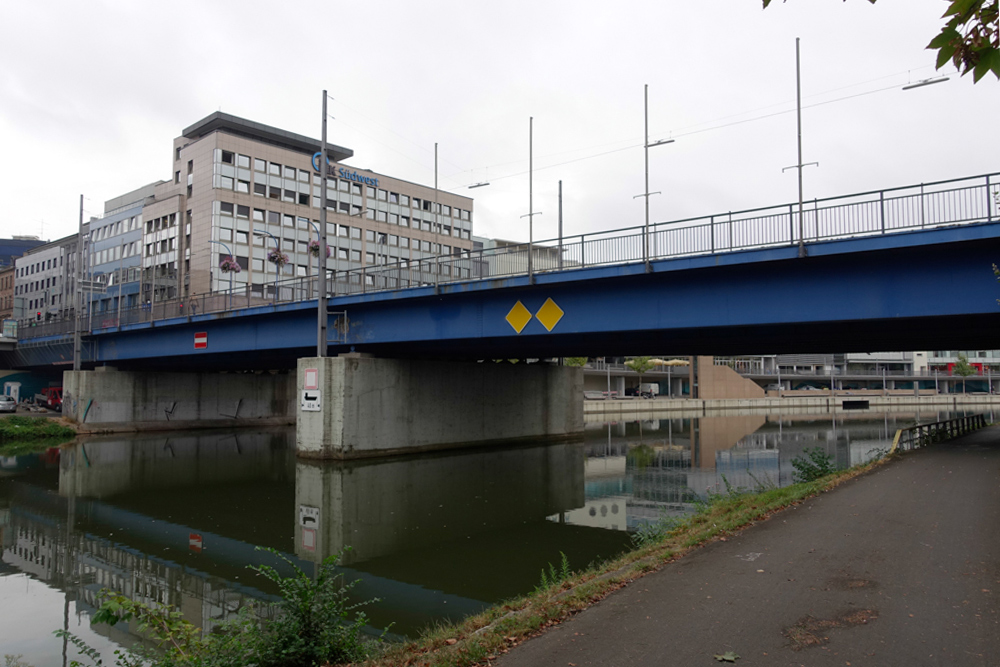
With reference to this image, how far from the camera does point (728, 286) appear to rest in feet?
74.4

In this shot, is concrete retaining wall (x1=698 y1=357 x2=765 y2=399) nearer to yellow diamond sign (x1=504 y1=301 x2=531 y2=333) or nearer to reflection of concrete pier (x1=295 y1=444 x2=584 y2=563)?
reflection of concrete pier (x1=295 y1=444 x2=584 y2=563)

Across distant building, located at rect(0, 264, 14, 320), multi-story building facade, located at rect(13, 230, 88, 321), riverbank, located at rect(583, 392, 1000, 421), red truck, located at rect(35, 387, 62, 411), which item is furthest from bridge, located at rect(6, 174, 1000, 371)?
distant building, located at rect(0, 264, 14, 320)

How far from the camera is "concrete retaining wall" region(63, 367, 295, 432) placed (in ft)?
160

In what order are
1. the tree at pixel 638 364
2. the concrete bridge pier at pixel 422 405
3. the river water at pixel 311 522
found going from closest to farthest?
1. the river water at pixel 311 522
2. the concrete bridge pier at pixel 422 405
3. the tree at pixel 638 364

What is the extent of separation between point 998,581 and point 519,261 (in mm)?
20735

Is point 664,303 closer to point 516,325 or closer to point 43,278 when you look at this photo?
point 516,325

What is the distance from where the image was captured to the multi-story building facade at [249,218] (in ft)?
238

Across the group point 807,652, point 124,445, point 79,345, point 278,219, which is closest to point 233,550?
point 807,652

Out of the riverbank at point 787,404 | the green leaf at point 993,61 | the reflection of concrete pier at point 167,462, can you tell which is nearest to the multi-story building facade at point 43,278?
the reflection of concrete pier at point 167,462

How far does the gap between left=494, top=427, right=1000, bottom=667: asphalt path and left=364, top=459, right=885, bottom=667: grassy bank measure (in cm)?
25

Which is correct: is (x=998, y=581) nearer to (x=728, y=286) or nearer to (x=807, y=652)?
(x=807, y=652)

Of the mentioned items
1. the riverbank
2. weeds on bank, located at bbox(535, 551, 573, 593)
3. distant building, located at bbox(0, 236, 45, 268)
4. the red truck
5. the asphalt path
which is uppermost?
distant building, located at bbox(0, 236, 45, 268)

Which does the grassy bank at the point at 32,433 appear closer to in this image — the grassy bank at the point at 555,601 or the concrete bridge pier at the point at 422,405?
the concrete bridge pier at the point at 422,405

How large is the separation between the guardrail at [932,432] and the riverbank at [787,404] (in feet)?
116
